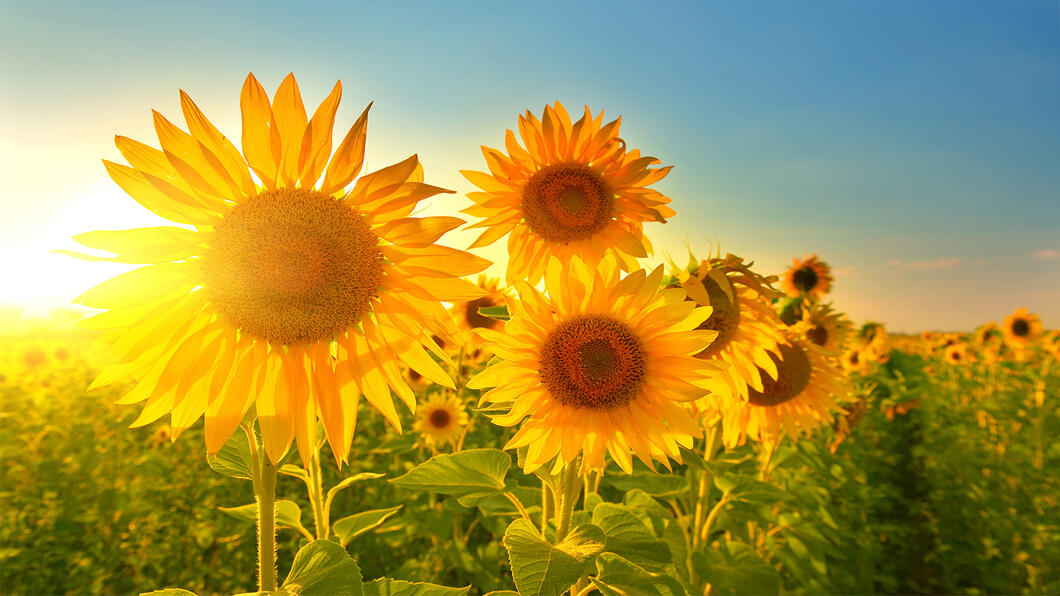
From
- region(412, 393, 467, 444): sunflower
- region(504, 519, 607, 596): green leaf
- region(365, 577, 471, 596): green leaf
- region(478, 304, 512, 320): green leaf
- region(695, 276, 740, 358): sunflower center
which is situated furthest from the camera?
region(412, 393, 467, 444): sunflower

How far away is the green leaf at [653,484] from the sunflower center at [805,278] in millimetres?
4971

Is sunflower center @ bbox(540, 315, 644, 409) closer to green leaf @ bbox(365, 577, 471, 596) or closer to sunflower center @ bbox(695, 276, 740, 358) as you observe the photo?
green leaf @ bbox(365, 577, 471, 596)

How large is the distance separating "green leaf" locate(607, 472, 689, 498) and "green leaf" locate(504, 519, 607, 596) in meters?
0.92

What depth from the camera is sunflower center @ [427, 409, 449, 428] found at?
4640 millimetres

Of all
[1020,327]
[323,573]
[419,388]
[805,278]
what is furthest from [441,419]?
[1020,327]

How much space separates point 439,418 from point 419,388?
0.36 meters

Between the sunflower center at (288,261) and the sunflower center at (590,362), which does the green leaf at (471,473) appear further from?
the sunflower center at (288,261)

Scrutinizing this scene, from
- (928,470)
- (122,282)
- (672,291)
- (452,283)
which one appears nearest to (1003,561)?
(928,470)

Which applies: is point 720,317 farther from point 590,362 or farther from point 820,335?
point 820,335

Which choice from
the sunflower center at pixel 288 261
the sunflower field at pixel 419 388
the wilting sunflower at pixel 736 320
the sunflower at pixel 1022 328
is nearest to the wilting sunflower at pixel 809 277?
the sunflower field at pixel 419 388

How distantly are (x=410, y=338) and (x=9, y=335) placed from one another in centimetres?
1165

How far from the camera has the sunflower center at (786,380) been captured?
300 cm

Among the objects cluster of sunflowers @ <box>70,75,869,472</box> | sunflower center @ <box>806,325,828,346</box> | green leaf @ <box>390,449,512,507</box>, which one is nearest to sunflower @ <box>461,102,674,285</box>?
cluster of sunflowers @ <box>70,75,869,472</box>

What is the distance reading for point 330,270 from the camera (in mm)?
1344
